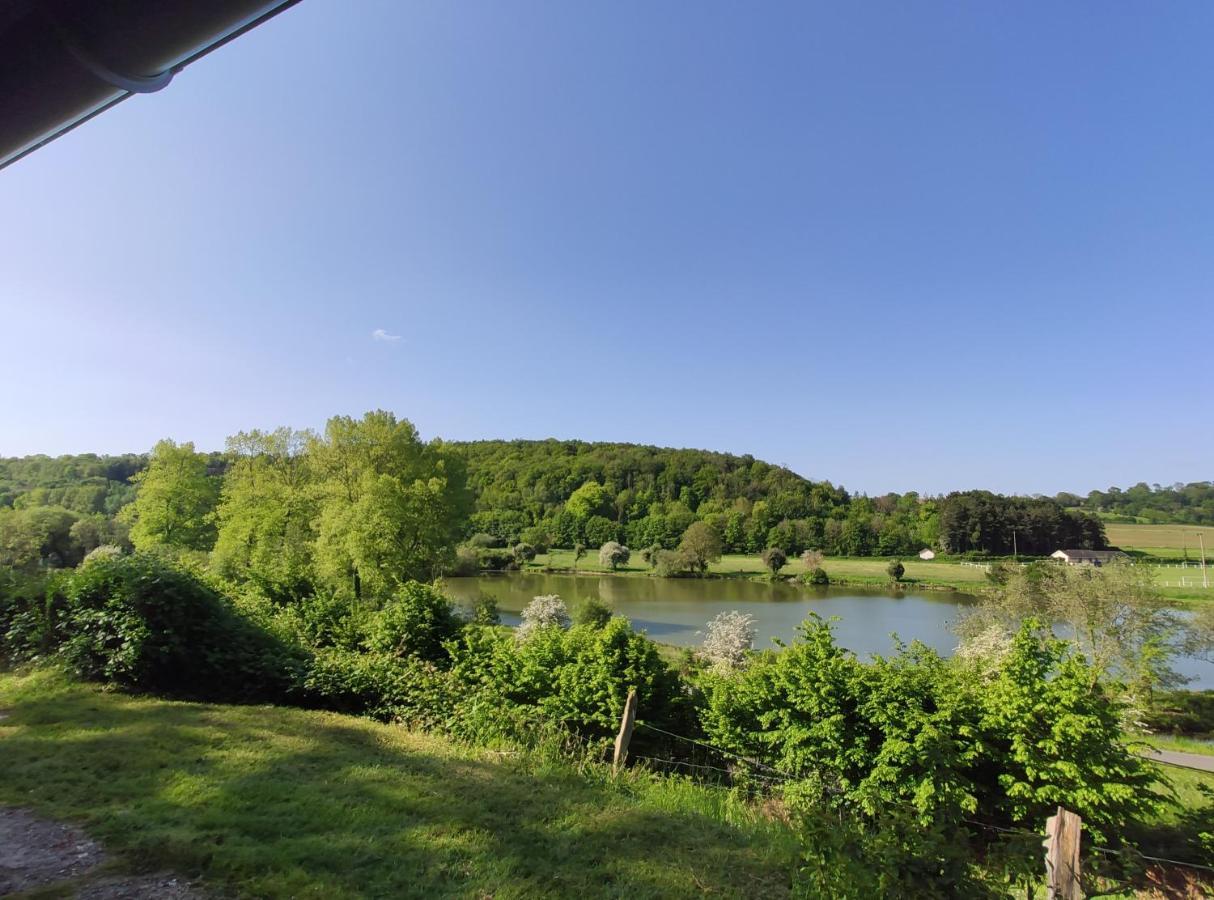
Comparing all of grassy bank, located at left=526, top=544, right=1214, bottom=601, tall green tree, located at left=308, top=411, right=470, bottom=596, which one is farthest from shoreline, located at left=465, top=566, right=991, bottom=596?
tall green tree, located at left=308, top=411, right=470, bottom=596

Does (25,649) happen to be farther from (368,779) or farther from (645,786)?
(645,786)

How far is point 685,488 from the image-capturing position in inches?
3903

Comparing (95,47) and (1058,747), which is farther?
(1058,747)

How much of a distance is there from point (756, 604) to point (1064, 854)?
44.1m

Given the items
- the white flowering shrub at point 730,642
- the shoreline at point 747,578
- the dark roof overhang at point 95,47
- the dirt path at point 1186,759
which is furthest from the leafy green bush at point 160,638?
the shoreline at point 747,578

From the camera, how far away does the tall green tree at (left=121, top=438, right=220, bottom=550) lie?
25734 millimetres

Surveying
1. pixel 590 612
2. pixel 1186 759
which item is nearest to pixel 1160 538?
pixel 1186 759

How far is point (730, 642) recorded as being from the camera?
19.9m

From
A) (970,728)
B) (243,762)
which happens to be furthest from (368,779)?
(970,728)

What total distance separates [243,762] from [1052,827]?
5742 millimetres

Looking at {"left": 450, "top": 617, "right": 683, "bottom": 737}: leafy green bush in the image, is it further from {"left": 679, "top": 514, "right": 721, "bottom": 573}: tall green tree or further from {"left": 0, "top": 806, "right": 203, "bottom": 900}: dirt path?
{"left": 679, "top": 514, "right": 721, "bottom": 573}: tall green tree

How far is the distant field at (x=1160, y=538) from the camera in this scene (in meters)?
65.1

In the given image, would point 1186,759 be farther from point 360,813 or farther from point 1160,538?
point 1160,538

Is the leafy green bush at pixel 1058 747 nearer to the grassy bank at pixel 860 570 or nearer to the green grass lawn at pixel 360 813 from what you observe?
the green grass lawn at pixel 360 813
